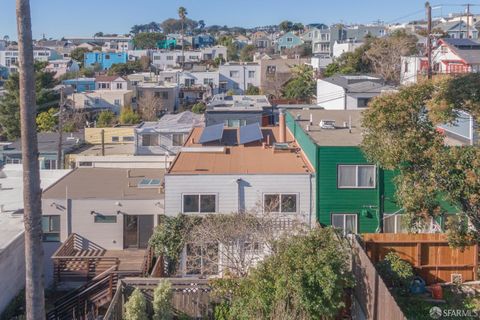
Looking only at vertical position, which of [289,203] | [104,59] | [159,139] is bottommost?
[289,203]

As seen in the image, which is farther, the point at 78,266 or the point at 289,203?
the point at 289,203

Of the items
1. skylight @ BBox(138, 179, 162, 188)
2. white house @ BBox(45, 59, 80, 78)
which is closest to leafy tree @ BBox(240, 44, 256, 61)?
white house @ BBox(45, 59, 80, 78)

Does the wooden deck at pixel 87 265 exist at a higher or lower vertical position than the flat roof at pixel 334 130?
lower

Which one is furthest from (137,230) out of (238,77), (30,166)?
(238,77)

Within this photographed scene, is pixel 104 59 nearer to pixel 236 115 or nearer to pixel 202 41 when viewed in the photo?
pixel 202 41

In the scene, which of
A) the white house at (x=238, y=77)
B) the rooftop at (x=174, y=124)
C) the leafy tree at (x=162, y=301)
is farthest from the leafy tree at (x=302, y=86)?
the leafy tree at (x=162, y=301)

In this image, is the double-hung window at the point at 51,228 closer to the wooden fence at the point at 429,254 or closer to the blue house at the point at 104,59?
the wooden fence at the point at 429,254
